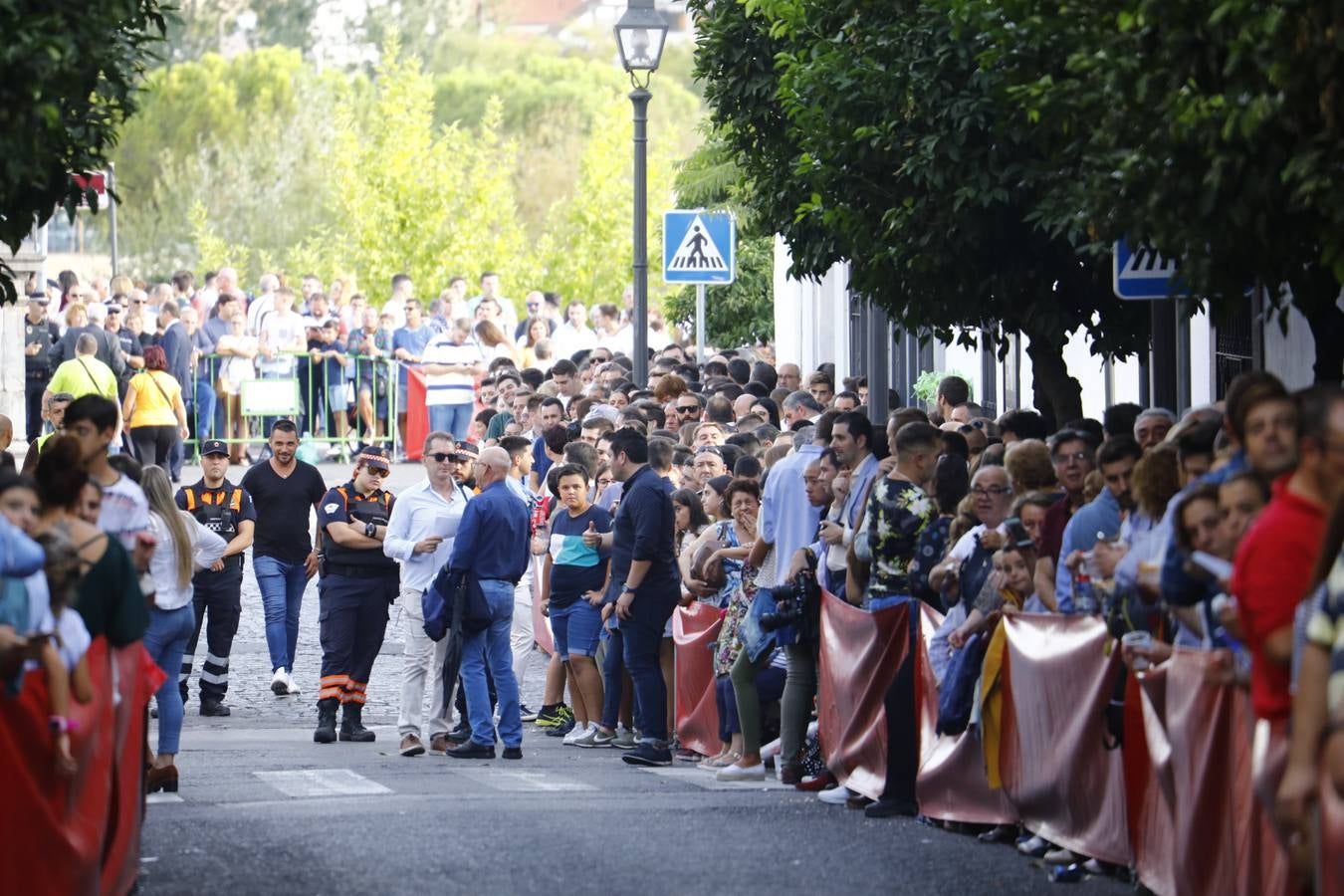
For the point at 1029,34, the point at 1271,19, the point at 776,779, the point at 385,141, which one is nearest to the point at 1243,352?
the point at 776,779

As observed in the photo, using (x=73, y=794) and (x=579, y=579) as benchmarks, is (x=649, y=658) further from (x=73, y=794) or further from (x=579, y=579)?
(x=73, y=794)

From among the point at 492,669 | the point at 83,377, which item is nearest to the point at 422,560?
the point at 492,669

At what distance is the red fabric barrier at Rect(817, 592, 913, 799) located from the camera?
41.7 ft

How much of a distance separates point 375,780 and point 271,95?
71.2 meters

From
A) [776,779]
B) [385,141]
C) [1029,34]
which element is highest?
[385,141]

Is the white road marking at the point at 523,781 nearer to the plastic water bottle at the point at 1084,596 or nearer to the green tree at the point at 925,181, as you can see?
the green tree at the point at 925,181

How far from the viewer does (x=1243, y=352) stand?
671 inches

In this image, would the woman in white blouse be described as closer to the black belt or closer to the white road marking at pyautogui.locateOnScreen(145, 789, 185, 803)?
the white road marking at pyautogui.locateOnScreen(145, 789, 185, 803)

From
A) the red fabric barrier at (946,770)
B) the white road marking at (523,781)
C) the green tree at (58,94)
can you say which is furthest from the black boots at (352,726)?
the green tree at (58,94)

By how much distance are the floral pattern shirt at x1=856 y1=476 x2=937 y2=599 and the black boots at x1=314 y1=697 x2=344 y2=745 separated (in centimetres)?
451

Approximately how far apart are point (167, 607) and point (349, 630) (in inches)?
99.3

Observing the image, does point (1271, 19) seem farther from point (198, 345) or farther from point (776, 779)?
point (198, 345)

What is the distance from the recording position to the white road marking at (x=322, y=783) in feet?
43.9

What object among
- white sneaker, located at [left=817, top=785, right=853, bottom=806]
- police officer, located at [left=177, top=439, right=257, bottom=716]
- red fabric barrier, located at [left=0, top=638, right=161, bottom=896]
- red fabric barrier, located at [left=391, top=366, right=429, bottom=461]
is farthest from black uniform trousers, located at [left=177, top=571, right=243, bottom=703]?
red fabric barrier, located at [left=391, top=366, right=429, bottom=461]
